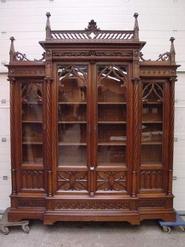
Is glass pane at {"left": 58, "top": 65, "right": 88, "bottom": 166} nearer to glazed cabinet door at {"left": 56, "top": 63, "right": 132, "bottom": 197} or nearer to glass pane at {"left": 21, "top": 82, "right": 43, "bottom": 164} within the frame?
glazed cabinet door at {"left": 56, "top": 63, "right": 132, "bottom": 197}

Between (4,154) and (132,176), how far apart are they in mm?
1999

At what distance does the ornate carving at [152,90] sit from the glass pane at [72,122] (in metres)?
0.78

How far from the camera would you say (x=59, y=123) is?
346cm

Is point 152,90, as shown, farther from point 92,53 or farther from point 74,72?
point 74,72

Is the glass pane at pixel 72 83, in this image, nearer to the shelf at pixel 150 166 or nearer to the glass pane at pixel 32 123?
the glass pane at pixel 32 123

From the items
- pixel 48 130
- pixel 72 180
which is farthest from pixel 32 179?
pixel 48 130

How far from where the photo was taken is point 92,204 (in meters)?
3.38

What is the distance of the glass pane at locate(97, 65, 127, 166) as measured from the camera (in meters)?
3.44

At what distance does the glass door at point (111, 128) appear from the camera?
3.39m

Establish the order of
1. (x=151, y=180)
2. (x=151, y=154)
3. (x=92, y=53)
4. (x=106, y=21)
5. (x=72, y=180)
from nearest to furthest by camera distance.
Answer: (x=92, y=53) < (x=72, y=180) < (x=151, y=180) < (x=151, y=154) < (x=106, y=21)

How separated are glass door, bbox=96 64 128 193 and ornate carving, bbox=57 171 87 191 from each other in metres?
0.18

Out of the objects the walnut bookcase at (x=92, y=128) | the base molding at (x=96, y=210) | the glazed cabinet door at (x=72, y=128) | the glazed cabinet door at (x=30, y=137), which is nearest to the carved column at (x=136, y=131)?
the walnut bookcase at (x=92, y=128)

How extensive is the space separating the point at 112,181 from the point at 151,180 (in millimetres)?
540

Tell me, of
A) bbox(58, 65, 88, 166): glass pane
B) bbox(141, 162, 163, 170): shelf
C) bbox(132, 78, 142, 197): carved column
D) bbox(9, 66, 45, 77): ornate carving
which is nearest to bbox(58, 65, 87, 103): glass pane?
bbox(58, 65, 88, 166): glass pane
